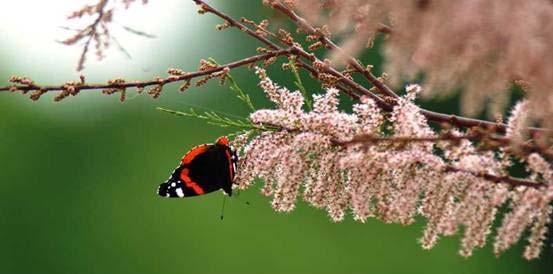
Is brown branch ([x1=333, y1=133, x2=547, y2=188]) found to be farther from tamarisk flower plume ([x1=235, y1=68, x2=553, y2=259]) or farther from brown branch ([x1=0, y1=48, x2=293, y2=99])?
brown branch ([x1=0, y1=48, x2=293, y2=99])

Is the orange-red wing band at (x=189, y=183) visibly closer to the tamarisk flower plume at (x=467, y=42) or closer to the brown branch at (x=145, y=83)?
the brown branch at (x=145, y=83)

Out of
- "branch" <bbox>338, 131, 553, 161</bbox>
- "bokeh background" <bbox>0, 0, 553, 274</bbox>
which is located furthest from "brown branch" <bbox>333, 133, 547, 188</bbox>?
"bokeh background" <bbox>0, 0, 553, 274</bbox>

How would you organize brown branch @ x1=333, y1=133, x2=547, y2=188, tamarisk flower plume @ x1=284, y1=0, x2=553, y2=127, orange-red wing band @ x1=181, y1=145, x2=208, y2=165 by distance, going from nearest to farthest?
1. tamarisk flower plume @ x1=284, y1=0, x2=553, y2=127
2. brown branch @ x1=333, y1=133, x2=547, y2=188
3. orange-red wing band @ x1=181, y1=145, x2=208, y2=165

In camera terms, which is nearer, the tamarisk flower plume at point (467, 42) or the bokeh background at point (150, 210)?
the tamarisk flower plume at point (467, 42)

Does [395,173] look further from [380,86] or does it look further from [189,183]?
[189,183]

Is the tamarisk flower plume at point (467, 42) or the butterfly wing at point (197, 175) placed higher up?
the butterfly wing at point (197, 175)

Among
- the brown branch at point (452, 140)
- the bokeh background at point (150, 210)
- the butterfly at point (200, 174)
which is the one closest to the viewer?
the brown branch at point (452, 140)

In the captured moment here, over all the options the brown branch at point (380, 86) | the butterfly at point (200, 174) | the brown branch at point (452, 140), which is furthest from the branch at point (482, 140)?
the butterfly at point (200, 174)

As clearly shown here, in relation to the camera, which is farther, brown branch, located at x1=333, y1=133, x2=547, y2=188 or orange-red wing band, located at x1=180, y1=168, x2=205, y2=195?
orange-red wing band, located at x1=180, y1=168, x2=205, y2=195

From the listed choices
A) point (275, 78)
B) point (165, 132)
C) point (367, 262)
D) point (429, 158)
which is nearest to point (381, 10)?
point (429, 158)
